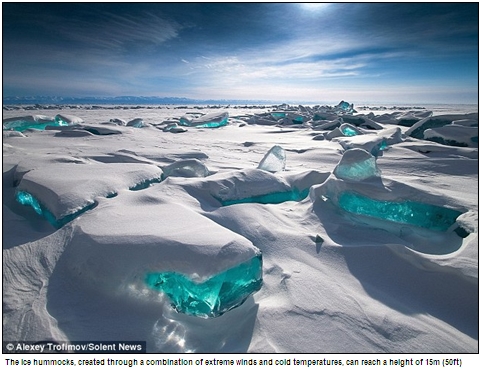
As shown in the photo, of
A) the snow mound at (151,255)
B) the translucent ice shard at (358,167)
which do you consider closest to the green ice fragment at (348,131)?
the translucent ice shard at (358,167)

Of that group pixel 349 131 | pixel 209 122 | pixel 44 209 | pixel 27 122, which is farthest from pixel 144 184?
pixel 209 122

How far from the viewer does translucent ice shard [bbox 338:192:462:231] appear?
1857 millimetres

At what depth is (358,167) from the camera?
2.24 metres

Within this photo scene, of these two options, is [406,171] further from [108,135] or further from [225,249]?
[108,135]

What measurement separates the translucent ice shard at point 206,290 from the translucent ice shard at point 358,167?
1447 millimetres

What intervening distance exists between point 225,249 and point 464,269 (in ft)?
4.11

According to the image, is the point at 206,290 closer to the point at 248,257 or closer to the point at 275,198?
the point at 248,257

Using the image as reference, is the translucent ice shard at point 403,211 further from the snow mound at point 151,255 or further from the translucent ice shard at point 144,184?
the translucent ice shard at point 144,184

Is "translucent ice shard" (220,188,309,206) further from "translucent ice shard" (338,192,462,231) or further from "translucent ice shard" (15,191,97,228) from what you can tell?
"translucent ice shard" (15,191,97,228)

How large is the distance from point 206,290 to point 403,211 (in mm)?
1666

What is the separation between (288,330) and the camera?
107 cm

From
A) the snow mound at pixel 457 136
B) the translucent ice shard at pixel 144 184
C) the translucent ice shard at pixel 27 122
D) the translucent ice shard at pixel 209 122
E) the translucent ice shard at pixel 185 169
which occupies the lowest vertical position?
the translucent ice shard at pixel 144 184

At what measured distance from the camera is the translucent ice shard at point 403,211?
73.1 inches
